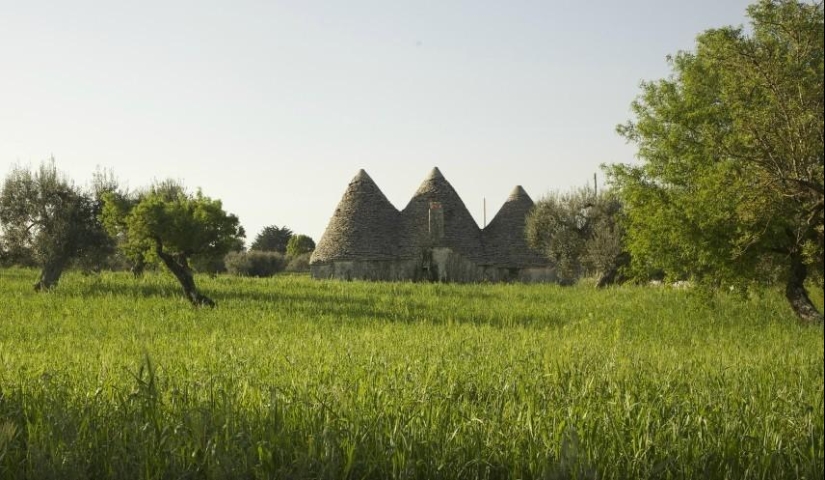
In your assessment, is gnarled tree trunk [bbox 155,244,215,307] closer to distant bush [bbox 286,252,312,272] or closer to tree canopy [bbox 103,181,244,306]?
tree canopy [bbox 103,181,244,306]

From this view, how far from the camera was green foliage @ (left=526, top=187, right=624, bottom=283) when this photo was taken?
3569 cm

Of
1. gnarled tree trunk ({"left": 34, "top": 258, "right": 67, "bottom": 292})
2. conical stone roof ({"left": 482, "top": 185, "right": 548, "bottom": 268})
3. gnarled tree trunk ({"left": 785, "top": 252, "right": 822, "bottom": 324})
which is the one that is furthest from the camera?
conical stone roof ({"left": 482, "top": 185, "right": 548, "bottom": 268})

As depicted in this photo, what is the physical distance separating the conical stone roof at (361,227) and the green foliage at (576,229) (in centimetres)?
970

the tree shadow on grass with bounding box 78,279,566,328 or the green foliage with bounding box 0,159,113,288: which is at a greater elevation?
the green foliage with bounding box 0,159,113,288

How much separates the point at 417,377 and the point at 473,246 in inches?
1554

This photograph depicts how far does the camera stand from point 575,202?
1501 inches

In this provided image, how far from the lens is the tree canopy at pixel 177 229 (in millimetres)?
22484

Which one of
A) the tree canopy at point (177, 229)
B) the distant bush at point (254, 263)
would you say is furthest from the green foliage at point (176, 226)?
the distant bush at point (254, 263)

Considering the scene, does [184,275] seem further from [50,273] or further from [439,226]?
[439,226]

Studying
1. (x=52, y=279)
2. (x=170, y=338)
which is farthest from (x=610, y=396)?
(x=52, y=279)

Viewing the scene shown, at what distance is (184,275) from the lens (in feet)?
72.7

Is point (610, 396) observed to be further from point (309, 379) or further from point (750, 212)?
point (750, 212)

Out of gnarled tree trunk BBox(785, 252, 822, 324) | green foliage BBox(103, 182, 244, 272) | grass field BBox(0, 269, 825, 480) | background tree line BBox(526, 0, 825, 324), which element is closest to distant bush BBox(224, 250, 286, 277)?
green foliage BBox(103, 182, 244, 272)

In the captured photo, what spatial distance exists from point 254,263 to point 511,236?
25.3 meters
